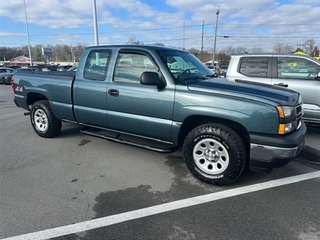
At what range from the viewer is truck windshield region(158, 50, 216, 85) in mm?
3797

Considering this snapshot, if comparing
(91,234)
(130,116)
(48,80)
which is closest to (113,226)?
(91,234)

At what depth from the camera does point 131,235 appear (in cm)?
249

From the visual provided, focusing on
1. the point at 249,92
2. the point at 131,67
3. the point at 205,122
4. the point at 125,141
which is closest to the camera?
the point at 249,92

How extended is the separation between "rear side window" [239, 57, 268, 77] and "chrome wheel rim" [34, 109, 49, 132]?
4824 mm

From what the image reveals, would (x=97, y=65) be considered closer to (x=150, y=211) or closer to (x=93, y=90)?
(x=93, y=90)

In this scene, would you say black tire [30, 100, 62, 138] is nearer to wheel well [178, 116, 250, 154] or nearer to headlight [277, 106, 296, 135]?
wheel well [178, 116, 250, 154]

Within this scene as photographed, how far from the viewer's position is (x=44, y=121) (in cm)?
549

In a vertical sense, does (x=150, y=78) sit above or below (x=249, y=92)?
above

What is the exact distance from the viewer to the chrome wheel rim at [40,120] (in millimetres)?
5402

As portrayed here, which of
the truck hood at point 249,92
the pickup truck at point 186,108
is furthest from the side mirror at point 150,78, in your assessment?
the truck hood at point 249,92

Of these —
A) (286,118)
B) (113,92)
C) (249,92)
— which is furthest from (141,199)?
(286,118)

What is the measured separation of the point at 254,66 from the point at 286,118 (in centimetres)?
356

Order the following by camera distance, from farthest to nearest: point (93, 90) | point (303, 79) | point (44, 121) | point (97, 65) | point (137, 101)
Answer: point (303, 79)
point (44, 121)
point (97, 65)
point (93, 90)
point (137, 101)

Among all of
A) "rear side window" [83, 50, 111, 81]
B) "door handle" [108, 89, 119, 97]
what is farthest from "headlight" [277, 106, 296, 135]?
"rear side window" [83, 50, 111, 81]
